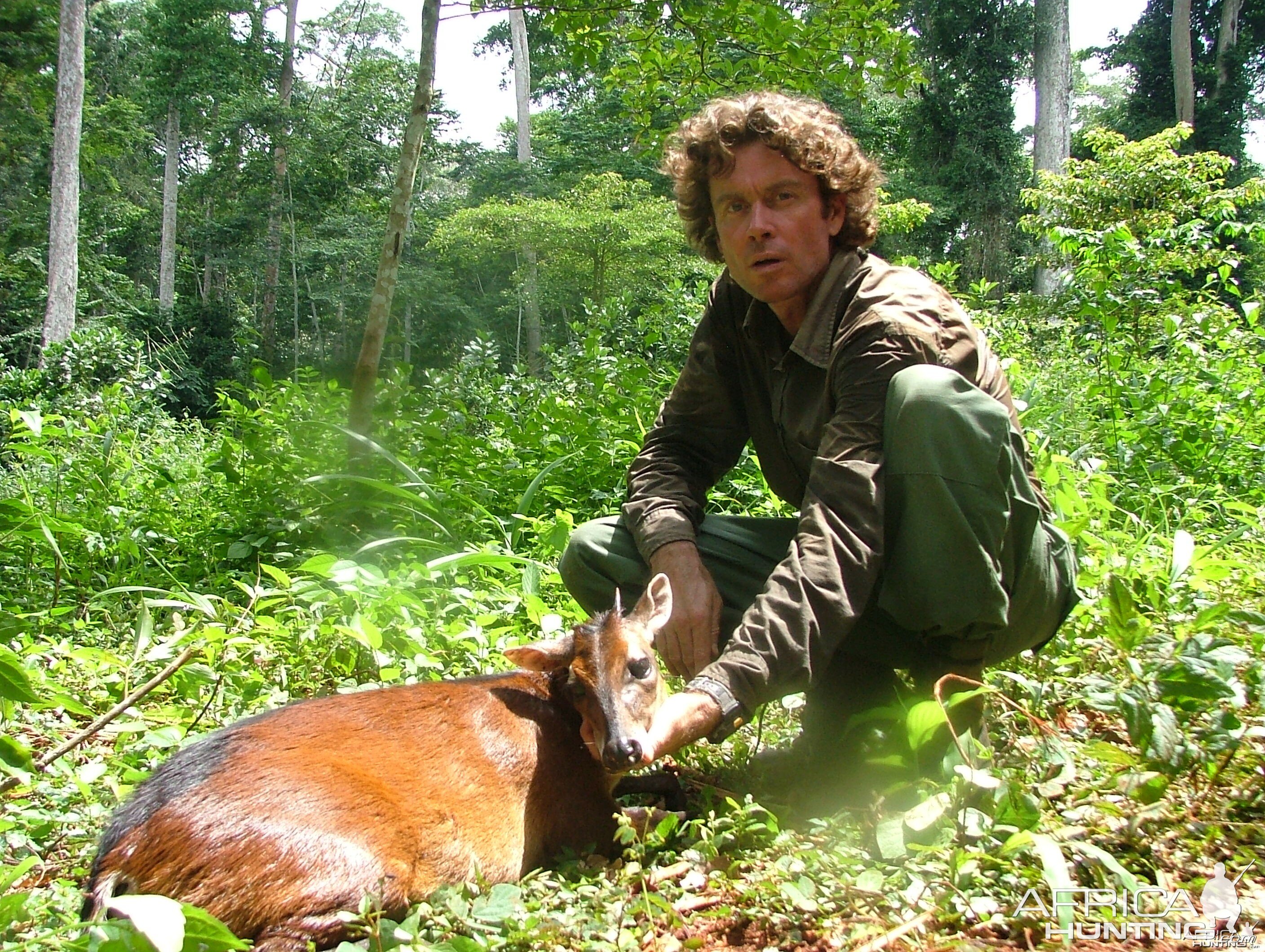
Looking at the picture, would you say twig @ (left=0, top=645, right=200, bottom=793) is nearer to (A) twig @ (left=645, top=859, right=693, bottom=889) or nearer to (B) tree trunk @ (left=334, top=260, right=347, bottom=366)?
(A) twig @ (left=645, top=859, right=693, bottom=889)

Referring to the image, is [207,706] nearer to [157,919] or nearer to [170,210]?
[157,919]

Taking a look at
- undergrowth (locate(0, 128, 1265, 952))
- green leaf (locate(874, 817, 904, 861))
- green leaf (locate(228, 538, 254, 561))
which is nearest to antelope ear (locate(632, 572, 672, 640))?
undergrowth (locate(0, 128, 1265, 952))

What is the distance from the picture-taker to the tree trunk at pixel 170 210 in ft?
98.9

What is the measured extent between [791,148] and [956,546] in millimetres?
1326

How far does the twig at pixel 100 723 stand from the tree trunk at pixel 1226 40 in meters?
29.9

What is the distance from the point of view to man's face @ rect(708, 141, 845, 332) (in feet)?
9.40

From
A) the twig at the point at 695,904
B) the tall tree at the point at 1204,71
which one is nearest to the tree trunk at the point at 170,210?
the tall tree at the point at 1204,71

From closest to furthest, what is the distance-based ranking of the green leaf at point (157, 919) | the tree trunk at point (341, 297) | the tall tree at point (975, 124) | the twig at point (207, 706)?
the green leaf at point (157, 919), the twig at point (207, 706), the tall tree at point (975, 124), the tree trunk at point (341, 297)

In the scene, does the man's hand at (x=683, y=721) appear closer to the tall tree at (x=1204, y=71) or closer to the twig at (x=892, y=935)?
the twig at (x=892, y=935)

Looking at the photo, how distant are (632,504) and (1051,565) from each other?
4.29ft

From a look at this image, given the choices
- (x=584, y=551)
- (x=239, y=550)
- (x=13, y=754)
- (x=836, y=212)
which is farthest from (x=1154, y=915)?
(x=239, y=550)

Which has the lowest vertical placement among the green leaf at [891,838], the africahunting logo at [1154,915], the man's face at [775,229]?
the africahunting logo at [1154,915]

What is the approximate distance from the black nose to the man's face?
138cm

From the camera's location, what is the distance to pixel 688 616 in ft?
9.57
